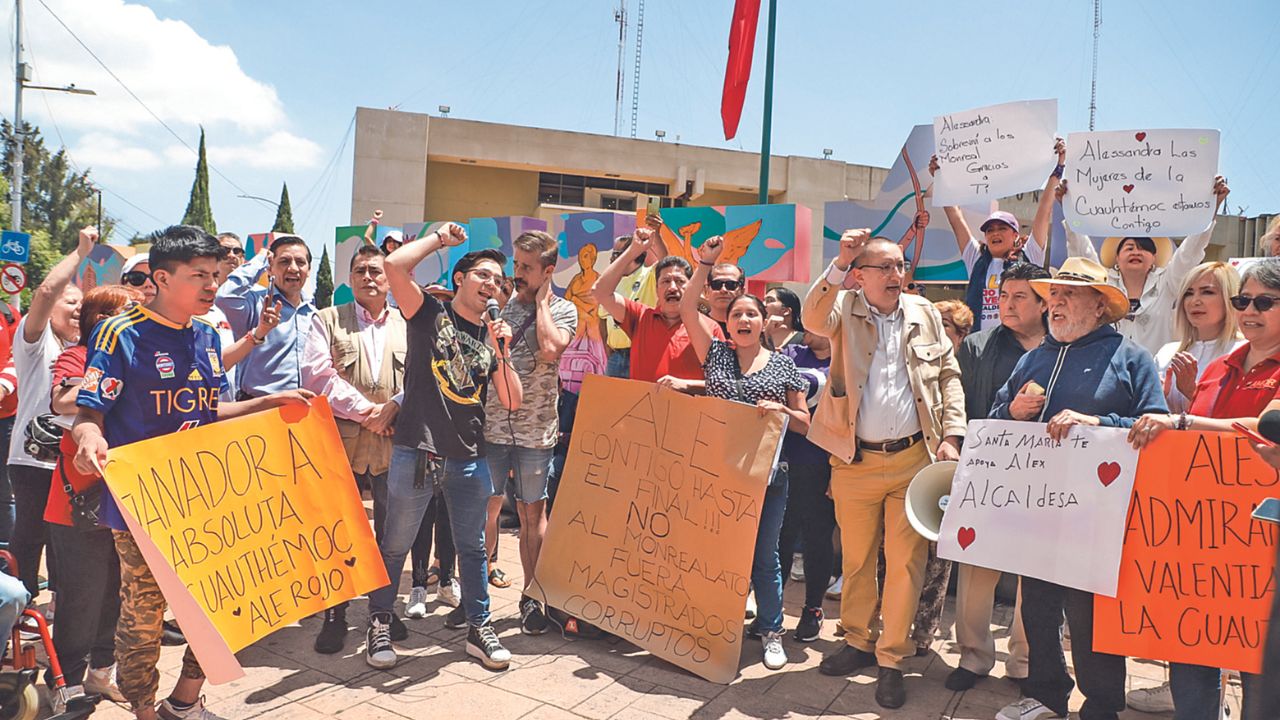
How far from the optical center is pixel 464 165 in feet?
85.8

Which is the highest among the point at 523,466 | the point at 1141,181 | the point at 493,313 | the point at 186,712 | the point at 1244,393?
the point at 1141,181

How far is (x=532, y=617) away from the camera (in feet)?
14.9

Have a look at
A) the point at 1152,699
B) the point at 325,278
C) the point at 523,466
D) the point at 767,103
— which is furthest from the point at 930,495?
the point at 325,278

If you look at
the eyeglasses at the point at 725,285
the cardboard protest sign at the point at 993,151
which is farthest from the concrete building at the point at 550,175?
the eyeglasses at the point at 725,285

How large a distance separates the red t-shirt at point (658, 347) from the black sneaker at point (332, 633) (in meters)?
2.01

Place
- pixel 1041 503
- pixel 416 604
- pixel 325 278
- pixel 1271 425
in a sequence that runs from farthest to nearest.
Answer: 1. pixel 325 278
2. pixel 416 604
3. pixel 1041 503
4. pixel 1271 425

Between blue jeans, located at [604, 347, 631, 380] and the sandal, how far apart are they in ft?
5.09

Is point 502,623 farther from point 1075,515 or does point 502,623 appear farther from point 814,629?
point 1075,515

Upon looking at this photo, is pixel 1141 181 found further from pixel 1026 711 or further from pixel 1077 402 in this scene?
pixel 1026 711

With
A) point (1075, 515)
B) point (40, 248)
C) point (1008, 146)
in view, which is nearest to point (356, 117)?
point (40, 248)

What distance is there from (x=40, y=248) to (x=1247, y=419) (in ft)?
130

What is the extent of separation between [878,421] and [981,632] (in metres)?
1.17

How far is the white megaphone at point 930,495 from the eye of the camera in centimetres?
375

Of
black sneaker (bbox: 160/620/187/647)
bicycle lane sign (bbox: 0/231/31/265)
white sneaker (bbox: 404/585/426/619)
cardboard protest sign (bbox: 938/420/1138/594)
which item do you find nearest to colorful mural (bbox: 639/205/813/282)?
white sneaker (bbox: 404/585/426/619)
